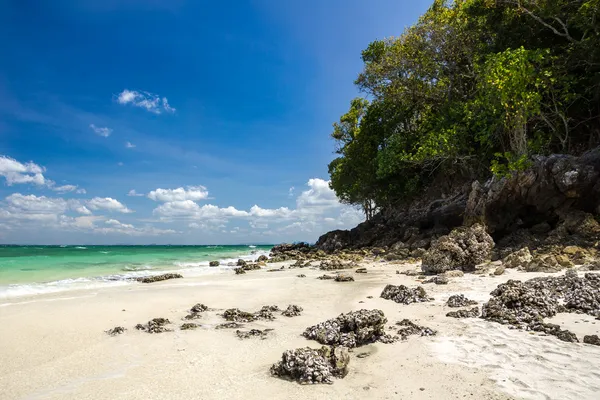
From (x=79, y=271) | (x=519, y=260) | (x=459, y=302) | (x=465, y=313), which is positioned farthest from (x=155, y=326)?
(x=79, y=271)

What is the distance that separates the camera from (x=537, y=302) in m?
5.44

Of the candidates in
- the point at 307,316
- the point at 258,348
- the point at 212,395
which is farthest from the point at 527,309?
the point at 212,395

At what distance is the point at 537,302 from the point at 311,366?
411 cm

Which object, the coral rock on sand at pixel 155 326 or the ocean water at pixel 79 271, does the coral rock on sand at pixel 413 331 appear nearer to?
the coral rock on sand at pixel 155 326

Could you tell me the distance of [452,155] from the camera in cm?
1900

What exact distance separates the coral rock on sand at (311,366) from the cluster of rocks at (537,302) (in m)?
2.96

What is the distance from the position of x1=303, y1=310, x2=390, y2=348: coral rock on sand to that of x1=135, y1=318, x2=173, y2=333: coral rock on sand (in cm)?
256

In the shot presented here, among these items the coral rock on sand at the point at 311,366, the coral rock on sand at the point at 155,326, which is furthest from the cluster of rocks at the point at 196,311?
the coral rock on sand at the point at 311,366

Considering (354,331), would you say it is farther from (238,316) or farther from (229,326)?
(238,316)

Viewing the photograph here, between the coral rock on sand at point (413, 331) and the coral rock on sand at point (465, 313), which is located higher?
the coral rock on sand at point (465, 313)

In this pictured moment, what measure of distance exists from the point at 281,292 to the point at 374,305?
10.1 feet

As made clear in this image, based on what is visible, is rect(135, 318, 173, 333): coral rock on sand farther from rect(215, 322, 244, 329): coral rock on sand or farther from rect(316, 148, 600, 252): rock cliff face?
rect(316, 148, 600, 252): rock cliff face

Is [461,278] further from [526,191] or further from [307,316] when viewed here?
[526,191]

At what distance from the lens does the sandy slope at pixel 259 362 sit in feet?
11.0
